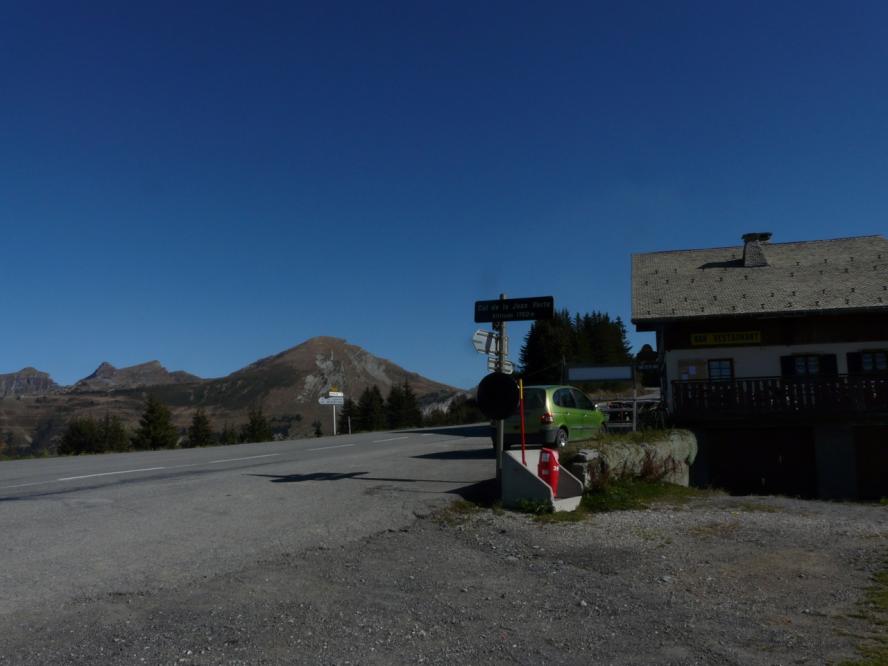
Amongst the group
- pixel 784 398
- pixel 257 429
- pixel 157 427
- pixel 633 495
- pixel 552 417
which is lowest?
pixel 257 429

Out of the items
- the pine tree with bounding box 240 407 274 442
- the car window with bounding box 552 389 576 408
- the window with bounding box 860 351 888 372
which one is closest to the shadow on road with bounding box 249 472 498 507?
the car window with bounding box 552 389 576 408

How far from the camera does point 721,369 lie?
2723 centimetres

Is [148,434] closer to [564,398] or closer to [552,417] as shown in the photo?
[564,398]

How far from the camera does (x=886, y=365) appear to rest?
26.1 m

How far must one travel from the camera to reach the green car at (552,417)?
16.6 meters

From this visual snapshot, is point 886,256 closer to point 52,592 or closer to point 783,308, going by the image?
point 783,308

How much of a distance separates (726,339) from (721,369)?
111cm

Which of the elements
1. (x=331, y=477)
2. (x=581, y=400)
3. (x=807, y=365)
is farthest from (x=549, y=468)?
(x=807, y=365)

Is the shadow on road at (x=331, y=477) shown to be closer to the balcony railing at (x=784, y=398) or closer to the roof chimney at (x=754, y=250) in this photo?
the balcony railing at (x=784, y=398)

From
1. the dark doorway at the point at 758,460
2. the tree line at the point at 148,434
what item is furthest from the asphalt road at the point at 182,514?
the tree line at the point at 148,434

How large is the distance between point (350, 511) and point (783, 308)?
21.8 meters

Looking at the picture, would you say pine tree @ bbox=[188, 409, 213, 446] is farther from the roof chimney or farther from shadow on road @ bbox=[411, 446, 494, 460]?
shadow on road @ bbox=[411, 446, 494, 460]

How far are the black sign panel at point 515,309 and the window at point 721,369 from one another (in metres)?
16.9

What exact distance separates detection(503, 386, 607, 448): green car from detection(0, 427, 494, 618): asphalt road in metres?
1.34
